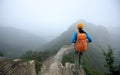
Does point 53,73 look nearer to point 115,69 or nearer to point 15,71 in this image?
Result: point 15,71

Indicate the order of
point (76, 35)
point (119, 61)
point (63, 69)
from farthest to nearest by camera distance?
point (119, 61), point (63, 69), point (76, 35)

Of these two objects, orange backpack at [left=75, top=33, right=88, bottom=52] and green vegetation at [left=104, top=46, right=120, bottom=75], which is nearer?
orange backpack at [left=75, top=33, right=88, bottom=52]

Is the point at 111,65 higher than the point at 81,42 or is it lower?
lower

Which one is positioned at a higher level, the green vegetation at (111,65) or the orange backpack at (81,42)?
the orange backpack at (81,42)

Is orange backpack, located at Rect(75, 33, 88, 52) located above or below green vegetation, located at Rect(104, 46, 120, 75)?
above

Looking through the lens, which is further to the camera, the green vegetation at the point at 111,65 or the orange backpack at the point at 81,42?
the green vegetation at the point at 111,65

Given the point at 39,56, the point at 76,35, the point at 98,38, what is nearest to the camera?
the point at 76,35

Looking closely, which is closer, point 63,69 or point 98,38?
point 63,69

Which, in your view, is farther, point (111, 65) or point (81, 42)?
Result: point (111, 65)

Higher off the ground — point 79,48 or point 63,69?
point 79,48

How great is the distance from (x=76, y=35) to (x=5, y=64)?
15.1ft

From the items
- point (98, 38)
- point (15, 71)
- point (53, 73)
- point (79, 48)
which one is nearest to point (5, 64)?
point (15, 71)

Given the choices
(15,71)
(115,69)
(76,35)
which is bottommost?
(115,69)

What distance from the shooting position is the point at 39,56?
51.7 metres
